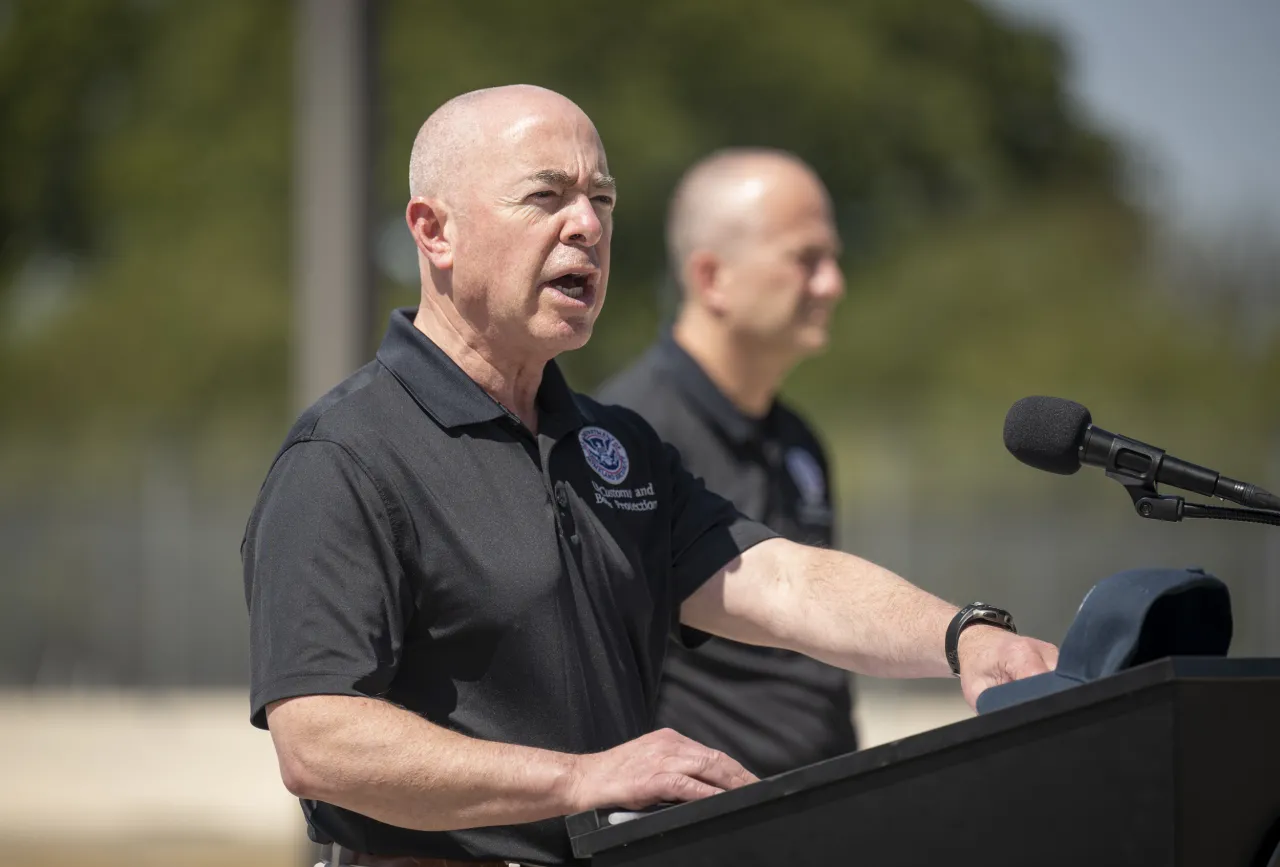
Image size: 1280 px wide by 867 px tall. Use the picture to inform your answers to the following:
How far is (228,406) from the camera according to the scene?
863 inches

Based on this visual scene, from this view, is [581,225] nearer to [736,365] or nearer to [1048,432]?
[1048,432]

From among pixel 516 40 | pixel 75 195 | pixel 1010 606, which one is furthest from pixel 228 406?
pixel 1010 606

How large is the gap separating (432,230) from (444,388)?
26cm

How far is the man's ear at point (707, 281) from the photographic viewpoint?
453 centimetres

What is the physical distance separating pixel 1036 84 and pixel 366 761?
22.6 meters

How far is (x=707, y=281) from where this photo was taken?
15.0ft

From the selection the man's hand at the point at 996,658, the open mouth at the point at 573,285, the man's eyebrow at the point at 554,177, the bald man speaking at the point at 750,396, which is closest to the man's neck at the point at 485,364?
the open mouth at the point at 573,285

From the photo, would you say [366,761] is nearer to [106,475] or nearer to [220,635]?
[220,635]

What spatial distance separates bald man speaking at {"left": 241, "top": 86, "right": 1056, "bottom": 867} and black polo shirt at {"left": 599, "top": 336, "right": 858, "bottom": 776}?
51.1 inches

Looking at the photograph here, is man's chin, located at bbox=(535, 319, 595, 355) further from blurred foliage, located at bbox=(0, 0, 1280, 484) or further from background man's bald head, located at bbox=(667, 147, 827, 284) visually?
blurred foliage, located at bbox=(0, 0, 1280, 484)

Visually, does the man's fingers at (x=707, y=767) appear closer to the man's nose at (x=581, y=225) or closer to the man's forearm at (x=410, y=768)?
the man's forearm at (x=410, y=768)

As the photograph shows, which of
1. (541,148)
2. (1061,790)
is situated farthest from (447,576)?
(1061,790)

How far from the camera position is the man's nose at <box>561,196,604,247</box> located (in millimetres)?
2469

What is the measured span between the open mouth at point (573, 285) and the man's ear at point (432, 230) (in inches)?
6.8
